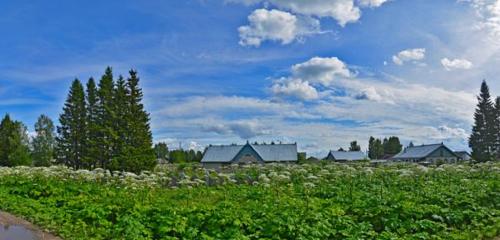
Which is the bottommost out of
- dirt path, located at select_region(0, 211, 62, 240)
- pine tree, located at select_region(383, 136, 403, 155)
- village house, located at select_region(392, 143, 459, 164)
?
dirt path, located at select_region(0, 211, 62, 240)

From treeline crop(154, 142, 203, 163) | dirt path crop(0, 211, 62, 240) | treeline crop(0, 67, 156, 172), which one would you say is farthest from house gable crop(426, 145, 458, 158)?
dirt path crop(0, 211, 62, 240)

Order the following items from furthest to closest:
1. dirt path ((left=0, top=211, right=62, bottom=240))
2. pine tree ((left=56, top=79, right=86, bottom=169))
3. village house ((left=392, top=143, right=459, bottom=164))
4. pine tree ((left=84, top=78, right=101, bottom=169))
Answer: village house ((left=392, top=143, right=459, bottom=164)), pine tree ((left=56, top=79, right=86, bottom=169)), pine tree ((left=84, top=78, right=101, bottom=169)), dirt path ((left=0, top=211, right=62, bottom=240))

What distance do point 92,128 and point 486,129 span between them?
Answer: 38980 millimetres

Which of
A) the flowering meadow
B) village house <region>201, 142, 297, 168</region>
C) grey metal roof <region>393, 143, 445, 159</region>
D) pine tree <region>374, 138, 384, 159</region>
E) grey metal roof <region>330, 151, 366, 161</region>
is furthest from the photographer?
pine tree <region>374, 138, 384, 159</region>

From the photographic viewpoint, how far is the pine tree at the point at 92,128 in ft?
110

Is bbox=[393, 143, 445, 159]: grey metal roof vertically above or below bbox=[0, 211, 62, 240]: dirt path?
above

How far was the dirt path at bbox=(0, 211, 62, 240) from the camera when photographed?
708 centimetres

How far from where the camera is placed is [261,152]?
50.0 metres

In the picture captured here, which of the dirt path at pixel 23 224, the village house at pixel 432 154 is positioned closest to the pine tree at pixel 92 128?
the dirt path at pixel 23 224

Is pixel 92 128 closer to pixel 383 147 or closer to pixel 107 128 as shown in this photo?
pixel 107 128

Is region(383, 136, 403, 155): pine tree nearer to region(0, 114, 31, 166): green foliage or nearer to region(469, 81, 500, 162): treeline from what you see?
region(469, 81, 500, 162): treeline

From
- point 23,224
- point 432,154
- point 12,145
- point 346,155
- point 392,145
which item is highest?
point 392,145

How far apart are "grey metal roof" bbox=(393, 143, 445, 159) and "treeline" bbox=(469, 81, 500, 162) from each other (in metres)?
7.86

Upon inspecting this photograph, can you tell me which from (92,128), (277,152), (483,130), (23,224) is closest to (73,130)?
(92,128)
